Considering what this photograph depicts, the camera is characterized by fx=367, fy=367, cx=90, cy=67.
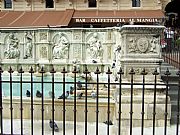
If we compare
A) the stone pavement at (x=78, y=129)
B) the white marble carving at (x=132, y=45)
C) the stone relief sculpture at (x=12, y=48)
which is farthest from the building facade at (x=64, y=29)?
the stone pavement at (x=78, y=129)

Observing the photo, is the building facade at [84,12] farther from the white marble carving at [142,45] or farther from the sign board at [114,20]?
the white marble carving at [142,45]

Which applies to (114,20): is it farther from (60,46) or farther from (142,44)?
(142,44)

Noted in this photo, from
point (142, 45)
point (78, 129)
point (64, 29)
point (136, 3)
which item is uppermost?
point (136, 3)

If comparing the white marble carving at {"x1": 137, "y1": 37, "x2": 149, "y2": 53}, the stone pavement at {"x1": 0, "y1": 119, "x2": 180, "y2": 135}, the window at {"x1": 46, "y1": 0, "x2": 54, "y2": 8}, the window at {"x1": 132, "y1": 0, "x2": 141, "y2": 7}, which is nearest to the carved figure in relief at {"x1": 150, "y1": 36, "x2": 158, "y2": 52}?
the white marble carving at {"x1": 137, "y1": 37, "x2": 149, "y2": 53}

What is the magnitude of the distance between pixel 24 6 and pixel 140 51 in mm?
28070

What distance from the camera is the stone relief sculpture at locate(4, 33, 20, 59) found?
48.8ft

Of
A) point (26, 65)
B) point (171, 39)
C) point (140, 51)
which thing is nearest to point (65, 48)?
point (26, 65)

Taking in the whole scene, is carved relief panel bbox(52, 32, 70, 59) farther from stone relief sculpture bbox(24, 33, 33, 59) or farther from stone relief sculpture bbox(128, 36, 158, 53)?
stone relief sculpture bbox(128, 36, 158, 53)

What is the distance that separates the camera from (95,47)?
14.1 m

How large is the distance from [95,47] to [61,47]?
4.51 feet

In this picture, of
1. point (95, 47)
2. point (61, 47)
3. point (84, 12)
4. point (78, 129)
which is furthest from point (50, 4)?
point (78, 129)

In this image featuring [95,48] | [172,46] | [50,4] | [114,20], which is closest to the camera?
[95,48]

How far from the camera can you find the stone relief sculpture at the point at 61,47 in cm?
1447

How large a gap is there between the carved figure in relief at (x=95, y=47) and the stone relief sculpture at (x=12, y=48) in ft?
9.91
